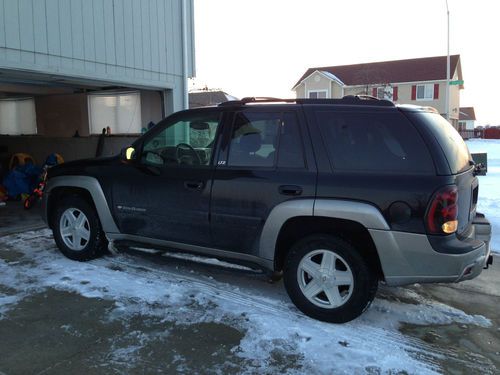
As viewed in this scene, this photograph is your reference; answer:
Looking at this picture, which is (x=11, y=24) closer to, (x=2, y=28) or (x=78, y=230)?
(x=2, y=28)

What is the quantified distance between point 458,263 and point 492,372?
769mm

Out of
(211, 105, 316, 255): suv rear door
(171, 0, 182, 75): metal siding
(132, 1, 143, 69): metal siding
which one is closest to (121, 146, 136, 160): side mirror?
(211, 105, 316, 255): suv rear door

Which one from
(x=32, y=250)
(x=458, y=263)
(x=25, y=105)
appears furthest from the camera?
(x=25, y=105)

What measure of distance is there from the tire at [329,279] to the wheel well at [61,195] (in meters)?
2.65

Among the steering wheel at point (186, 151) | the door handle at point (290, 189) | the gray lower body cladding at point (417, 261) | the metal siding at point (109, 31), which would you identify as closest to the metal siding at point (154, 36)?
the metal siding at point (109, 31)

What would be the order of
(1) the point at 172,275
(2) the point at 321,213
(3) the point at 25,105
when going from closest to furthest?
(2) the point at 321,213 < (1) the point at 172,275 < (3) the point at 25,105

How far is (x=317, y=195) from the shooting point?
148 inches

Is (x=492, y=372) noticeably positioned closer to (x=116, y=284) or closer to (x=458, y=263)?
(x=458, y=263)

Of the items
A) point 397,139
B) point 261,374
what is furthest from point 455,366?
point 397,139

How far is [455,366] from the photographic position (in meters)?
3.24

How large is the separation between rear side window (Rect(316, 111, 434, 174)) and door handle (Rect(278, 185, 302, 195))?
1.18 ft

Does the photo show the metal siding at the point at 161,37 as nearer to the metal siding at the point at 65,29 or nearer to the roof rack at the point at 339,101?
the metal siding at the point at 65,29

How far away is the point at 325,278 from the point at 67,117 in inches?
413

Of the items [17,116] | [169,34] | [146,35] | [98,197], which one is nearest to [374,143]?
[98,197]
